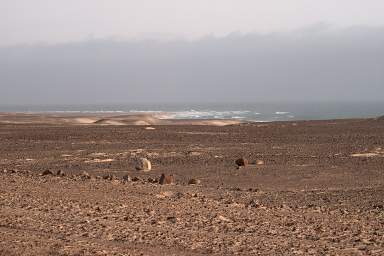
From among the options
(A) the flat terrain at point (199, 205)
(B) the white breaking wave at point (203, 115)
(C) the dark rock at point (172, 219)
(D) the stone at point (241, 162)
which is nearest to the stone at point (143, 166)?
(A) the flat terrain at point (199, 205)

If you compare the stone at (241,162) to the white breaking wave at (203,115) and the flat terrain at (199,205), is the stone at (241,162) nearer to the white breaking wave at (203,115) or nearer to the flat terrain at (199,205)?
the flat terrain at (199,205)

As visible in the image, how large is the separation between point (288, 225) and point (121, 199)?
4.04 metres

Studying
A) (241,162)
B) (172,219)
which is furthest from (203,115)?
(172,219)

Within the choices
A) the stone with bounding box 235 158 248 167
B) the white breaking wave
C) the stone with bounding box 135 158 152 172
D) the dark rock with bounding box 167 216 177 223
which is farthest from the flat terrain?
the white breaking wave

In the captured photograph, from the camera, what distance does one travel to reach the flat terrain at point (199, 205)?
30.5ft

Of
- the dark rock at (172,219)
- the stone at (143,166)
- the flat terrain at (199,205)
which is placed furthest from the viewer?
the stone at (143,166)

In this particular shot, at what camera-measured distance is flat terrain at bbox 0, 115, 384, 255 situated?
930 centimetres

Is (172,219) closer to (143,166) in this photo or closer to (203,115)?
(143,166)

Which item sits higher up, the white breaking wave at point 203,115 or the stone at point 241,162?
the stone at point 241,162

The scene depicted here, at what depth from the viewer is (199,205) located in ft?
42.4

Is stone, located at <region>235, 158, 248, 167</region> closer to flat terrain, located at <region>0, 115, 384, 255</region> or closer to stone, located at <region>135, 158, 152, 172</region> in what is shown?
flat terrain, located at <region>0, 115, 384, 255</region>

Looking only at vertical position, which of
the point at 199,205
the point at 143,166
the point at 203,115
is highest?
the point at 199,205

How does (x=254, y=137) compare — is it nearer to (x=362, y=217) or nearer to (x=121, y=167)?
(x=121, y=167)

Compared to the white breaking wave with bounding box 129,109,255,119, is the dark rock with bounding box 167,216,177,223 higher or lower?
higher
